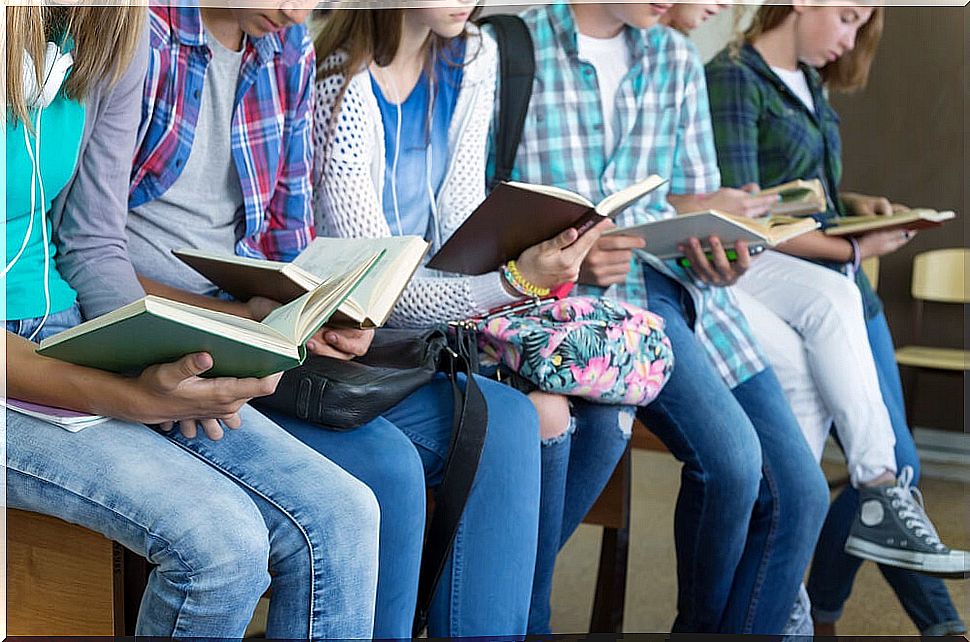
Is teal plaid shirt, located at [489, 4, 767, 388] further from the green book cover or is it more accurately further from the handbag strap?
the green book cover

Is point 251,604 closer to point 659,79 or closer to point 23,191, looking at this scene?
point 23,191

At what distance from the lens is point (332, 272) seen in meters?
1.12

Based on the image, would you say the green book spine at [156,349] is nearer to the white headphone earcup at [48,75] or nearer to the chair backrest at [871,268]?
the white headphone earcup at [48,75]

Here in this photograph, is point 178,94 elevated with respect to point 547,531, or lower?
elevated

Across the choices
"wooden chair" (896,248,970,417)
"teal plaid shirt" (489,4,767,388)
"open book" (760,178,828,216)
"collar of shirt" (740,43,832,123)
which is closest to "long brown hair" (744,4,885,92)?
"collar of shirt" (740,43,832,123)

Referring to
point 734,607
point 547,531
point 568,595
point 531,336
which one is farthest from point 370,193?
point 568,595

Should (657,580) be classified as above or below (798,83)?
below

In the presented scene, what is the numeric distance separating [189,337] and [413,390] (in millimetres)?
379

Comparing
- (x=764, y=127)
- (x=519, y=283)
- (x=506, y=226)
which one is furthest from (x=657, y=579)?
(x=506, y=226)

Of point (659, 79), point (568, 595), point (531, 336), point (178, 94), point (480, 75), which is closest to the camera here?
point (178, 94)

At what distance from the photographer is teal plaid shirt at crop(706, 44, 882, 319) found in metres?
1.90

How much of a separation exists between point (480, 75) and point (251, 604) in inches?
32.4

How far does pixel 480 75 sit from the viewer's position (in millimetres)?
1497

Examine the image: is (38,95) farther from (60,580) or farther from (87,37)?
(60,580)
